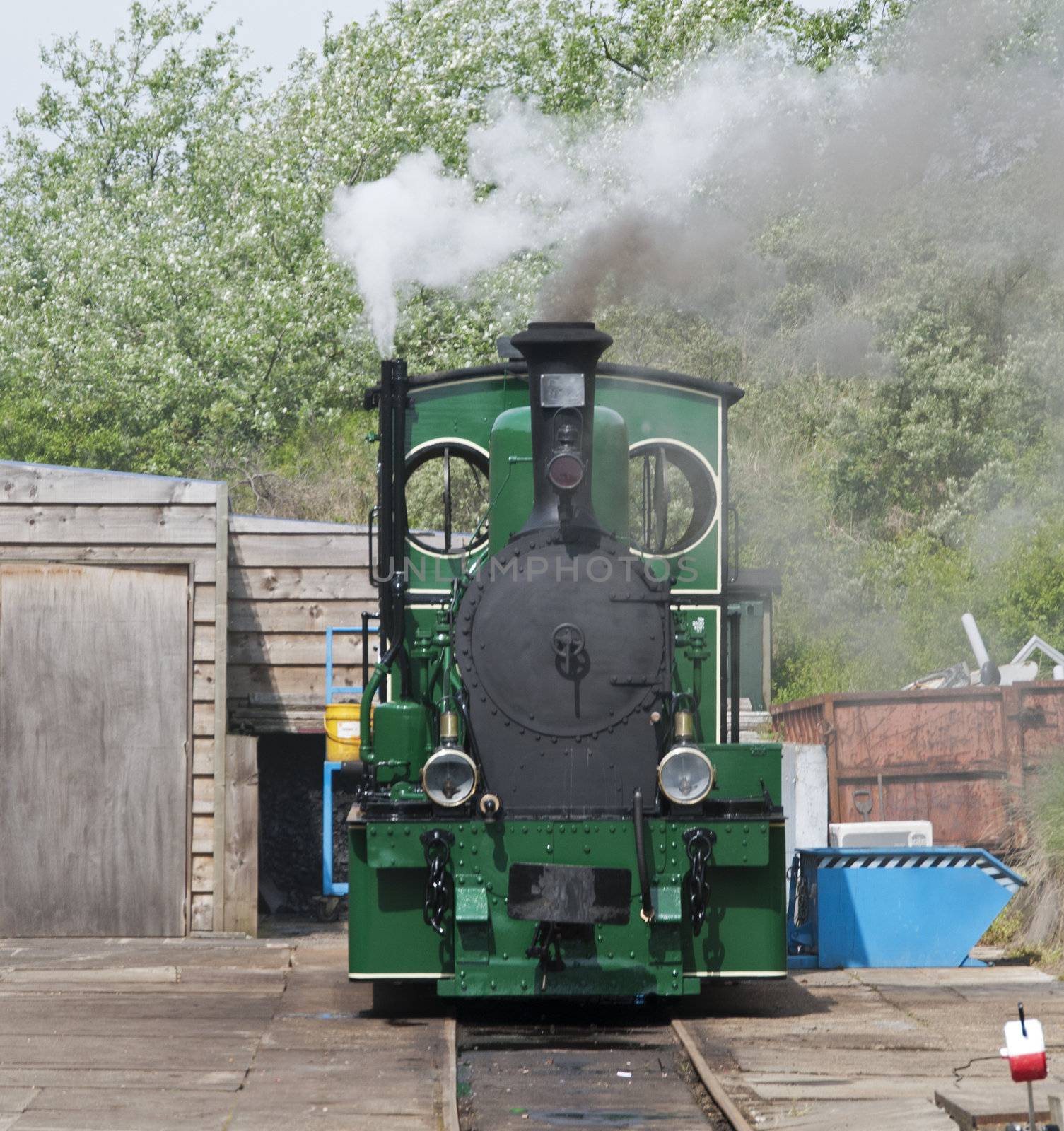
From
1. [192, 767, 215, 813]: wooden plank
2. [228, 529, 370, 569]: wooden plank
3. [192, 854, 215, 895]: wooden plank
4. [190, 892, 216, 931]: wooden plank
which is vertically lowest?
[190, 892, 216, 931]: wooden plank

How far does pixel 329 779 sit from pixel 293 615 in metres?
1.11

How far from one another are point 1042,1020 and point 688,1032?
5.06ft

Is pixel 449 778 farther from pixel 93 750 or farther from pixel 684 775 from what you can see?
pixel 93 750

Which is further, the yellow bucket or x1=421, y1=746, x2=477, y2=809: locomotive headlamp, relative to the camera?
the yellow bucket

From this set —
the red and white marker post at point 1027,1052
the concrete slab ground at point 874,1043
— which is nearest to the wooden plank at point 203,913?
the concrete slab ground at point 874,1043

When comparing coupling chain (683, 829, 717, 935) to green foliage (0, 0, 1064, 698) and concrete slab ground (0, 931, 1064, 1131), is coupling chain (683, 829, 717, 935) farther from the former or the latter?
green foliage (0, 0, 1064, 698)

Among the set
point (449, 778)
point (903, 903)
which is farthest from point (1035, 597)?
point (449, 778)

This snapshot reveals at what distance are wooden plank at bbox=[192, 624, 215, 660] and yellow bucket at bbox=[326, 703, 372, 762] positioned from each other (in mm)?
839

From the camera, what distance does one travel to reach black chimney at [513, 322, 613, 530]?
7.00 meters

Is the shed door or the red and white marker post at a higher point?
the shed door

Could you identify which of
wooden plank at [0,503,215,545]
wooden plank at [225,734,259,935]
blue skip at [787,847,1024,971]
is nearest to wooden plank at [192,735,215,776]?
wooden plank at [225,734,259,935]

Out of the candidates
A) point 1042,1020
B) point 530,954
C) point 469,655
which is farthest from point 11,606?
point 1042,1020

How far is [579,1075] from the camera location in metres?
5.97

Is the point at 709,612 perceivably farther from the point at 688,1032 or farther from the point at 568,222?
the point at 568,222
